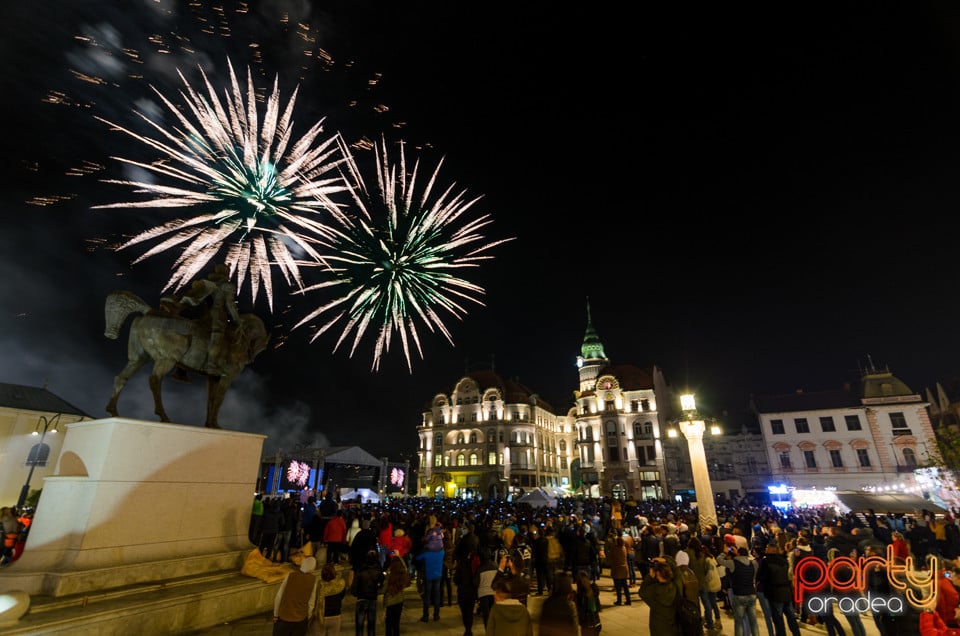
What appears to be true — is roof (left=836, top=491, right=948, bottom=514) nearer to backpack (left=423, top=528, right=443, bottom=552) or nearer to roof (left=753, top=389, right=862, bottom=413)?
backpack (left=423, top=528, right=443, bottom=552)

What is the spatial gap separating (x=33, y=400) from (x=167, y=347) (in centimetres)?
5187

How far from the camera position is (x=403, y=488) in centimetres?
6256

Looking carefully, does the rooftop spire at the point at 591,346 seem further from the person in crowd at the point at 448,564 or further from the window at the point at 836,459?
the person in crowd at the point at 448,564

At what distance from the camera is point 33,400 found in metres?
41.8

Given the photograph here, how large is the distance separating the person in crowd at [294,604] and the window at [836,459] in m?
56.6

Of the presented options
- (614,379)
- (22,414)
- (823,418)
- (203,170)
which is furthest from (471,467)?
(203,170)

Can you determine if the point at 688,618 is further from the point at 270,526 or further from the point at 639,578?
the point at 639,578

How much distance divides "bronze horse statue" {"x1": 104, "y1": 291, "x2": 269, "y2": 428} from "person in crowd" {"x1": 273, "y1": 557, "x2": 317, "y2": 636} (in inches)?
212

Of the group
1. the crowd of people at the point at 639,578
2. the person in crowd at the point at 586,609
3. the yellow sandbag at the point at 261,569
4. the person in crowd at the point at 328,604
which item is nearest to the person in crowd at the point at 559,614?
the crowd of people at the point at 639,578

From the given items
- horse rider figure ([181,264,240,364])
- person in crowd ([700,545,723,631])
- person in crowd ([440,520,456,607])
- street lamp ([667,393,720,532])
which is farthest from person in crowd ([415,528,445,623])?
street lamp ([667,393,720,532])

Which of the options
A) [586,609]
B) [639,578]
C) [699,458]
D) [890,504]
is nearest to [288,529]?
[586,609]

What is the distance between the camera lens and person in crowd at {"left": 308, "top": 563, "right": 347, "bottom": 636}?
5684 millimetres

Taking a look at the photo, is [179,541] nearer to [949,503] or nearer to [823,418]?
[949,503]

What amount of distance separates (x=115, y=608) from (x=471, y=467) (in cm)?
5560
